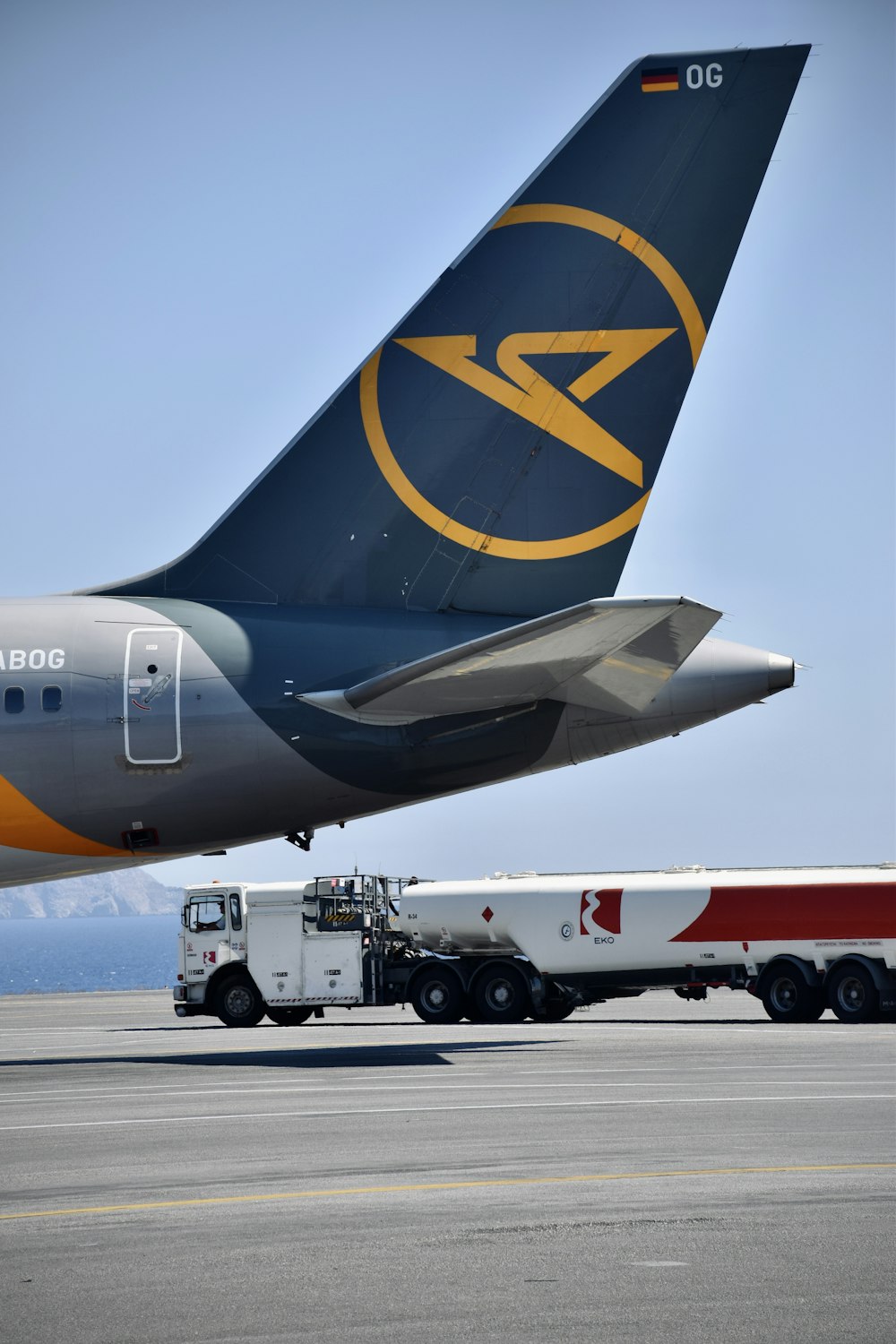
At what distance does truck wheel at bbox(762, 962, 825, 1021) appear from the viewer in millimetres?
31047

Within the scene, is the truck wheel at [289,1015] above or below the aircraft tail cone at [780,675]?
below

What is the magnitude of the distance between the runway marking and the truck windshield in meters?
19.0

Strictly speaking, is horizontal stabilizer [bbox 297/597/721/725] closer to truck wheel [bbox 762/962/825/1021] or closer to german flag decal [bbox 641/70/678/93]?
german flag decal [bbox 641/70/678/93]

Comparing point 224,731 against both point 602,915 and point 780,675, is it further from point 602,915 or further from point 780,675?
point 602,915

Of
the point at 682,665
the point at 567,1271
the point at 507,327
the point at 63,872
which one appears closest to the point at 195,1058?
the point at 63,872

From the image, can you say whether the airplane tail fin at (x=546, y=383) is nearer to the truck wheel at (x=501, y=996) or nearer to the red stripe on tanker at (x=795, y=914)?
the red stripe on tanker at (x=795, y=914)

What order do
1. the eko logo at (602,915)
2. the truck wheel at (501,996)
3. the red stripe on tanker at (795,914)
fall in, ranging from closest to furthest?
the red stripe on tanker at (795,914) → the truck wheel at (501,996) → the eko logo at (602,915)

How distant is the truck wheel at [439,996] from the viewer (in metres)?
32.8

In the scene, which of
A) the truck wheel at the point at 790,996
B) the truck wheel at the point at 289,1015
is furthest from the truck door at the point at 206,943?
the truck wheel at the point at 790,996

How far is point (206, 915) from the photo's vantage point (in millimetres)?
33750

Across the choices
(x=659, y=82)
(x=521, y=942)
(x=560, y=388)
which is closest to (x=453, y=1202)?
(x=560, y=388)

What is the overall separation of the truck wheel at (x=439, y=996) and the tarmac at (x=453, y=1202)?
1248 cm

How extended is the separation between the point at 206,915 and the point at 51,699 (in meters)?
16.0

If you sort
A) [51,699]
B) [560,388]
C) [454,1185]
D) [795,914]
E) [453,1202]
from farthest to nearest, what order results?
[795,914] < [560,388] < [51,699] < [454,1185] < [453,1202]
